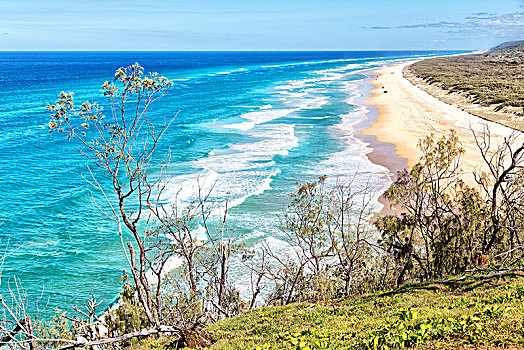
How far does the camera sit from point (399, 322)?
9.83 meters

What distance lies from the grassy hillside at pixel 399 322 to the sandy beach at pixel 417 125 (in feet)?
67.3

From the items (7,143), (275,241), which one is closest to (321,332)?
(275,241)

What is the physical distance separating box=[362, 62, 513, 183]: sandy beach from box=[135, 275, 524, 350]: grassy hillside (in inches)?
808

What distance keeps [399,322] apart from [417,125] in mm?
45137

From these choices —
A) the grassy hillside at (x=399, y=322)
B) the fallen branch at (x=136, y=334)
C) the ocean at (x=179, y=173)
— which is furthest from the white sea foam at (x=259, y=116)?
the fallen branch at (x=136, y=334)

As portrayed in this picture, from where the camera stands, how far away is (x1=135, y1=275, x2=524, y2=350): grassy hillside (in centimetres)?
830

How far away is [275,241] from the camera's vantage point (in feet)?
77.6

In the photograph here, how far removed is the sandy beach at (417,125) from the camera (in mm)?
38450

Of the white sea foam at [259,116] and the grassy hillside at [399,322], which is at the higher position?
the white sea foam at [259,116]

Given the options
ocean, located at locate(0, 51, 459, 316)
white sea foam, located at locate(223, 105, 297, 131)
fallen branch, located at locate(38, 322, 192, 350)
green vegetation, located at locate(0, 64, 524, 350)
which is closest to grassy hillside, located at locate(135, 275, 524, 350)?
green vegetation, located at locate(0, 64, 524, 350)

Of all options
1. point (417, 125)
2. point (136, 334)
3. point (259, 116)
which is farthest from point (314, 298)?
point (259, 116)

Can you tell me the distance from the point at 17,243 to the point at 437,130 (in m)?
40.5

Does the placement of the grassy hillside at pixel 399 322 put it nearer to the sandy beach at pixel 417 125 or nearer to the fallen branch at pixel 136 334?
the fallen branch at pixel 136 334

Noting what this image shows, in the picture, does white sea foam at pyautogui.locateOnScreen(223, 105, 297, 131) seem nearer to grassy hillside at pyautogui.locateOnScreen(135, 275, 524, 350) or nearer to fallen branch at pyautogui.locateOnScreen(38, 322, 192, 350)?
grassy hillside at pyautogui.locateOnScreen(135, 275, 524, 350)
